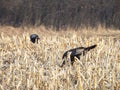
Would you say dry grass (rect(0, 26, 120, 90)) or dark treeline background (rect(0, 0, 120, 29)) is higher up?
dark treeline background (rect(0, 0, 120, 29))

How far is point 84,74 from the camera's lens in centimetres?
531

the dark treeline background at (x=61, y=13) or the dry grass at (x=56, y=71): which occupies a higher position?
the dark treeline background at (x=61, y=13)

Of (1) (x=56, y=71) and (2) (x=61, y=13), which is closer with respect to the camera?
(1) (x=56, y=71)

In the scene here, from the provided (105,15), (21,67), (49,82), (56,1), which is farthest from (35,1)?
(49,82)

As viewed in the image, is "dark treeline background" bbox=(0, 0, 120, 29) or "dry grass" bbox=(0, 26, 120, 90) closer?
"dry grass" bbox=(0, 26, 120, 90)

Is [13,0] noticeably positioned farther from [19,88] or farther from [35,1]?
[19,88]

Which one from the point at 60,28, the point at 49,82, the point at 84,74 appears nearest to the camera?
the point at 49,82

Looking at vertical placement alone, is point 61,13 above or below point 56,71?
above

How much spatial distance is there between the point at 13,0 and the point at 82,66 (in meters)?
12.6

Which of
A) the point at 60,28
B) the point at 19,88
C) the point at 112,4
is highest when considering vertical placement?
the point at 112,4

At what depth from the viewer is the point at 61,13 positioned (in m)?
17.4

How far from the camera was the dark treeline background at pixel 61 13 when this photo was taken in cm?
1697

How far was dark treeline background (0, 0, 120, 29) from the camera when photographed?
16969 mm

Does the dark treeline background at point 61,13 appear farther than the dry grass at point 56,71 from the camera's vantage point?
Yes
